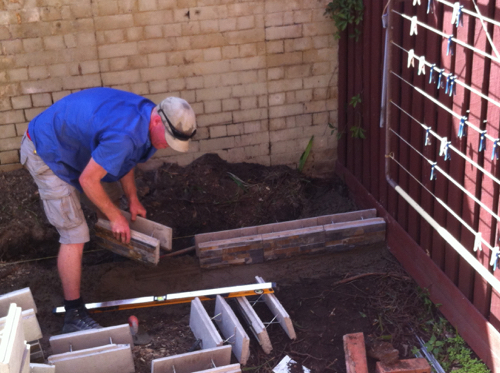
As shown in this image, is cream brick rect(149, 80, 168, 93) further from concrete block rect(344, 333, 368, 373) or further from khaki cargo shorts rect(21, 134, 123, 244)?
concrete block rect(344, 333, 368, 373)

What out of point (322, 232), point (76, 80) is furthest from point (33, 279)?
point (322, 232)

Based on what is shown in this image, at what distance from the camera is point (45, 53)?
5.56m

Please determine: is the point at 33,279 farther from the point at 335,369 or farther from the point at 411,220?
the point at 411,220

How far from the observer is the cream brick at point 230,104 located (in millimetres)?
6035

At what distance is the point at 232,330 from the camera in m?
4.06

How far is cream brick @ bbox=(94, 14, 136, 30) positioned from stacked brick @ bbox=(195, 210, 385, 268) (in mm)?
2152

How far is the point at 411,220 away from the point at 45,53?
144 inches

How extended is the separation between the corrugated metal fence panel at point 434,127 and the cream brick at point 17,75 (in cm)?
311

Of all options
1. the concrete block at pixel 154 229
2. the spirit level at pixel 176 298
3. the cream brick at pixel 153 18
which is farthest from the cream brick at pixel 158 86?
the spirit level at pixel 176 298

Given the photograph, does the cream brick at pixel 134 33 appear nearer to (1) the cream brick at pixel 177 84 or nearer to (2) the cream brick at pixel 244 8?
(1) the cream brick at pixel 177 84

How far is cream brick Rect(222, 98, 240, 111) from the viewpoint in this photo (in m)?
6.04

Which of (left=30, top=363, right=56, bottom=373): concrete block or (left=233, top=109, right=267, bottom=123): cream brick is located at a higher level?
(left=233, top=109, right=267, bottom=123): cream brick

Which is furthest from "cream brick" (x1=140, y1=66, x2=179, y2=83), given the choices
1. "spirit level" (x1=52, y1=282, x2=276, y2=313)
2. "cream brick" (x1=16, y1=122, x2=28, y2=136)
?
"spirit level" (x1=52, y1=282, x2=276, y2=313)

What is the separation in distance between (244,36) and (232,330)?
3044 mm
